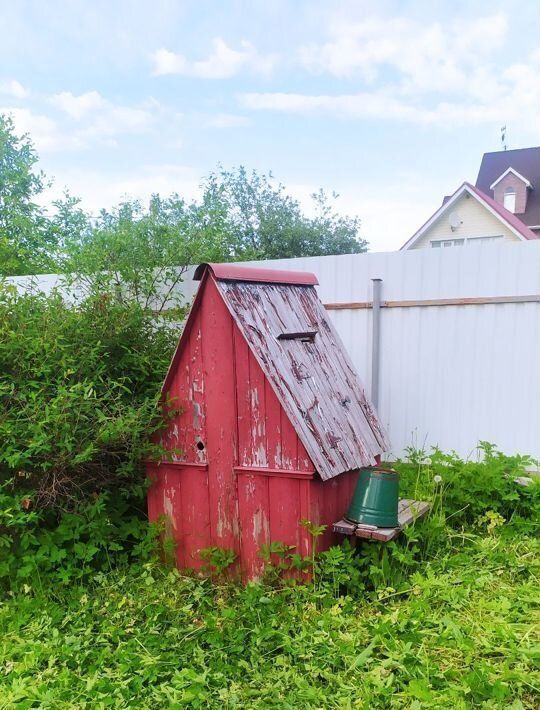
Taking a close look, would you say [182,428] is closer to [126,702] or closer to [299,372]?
[299,372]

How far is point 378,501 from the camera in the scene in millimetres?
3275

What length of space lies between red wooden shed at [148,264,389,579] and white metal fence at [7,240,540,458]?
6.74 feet

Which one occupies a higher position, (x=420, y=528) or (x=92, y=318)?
(x=92, y=318)

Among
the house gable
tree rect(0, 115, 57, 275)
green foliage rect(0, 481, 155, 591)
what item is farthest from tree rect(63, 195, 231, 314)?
the house gable

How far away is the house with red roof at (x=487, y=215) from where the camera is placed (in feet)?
58.6

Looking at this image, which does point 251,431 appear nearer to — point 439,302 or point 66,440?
point 66,440

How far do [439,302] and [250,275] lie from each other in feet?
8.84

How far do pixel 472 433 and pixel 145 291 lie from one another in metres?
3.56

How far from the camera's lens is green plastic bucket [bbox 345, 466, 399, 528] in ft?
10.7

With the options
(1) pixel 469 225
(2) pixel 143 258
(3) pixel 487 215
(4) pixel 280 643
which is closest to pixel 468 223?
(1) pixel 469 225

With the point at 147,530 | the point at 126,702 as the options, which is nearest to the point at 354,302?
the point at 147,530

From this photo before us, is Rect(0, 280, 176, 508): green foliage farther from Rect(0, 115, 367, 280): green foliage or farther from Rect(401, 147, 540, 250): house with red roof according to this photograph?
Rect(401, 147, 540, 250): house with red roof

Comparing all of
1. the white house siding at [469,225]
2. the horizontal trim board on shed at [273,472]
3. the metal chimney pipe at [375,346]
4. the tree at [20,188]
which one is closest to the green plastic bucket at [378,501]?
the horizontal trim board on shed at [273,472]

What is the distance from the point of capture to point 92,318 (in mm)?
4152
